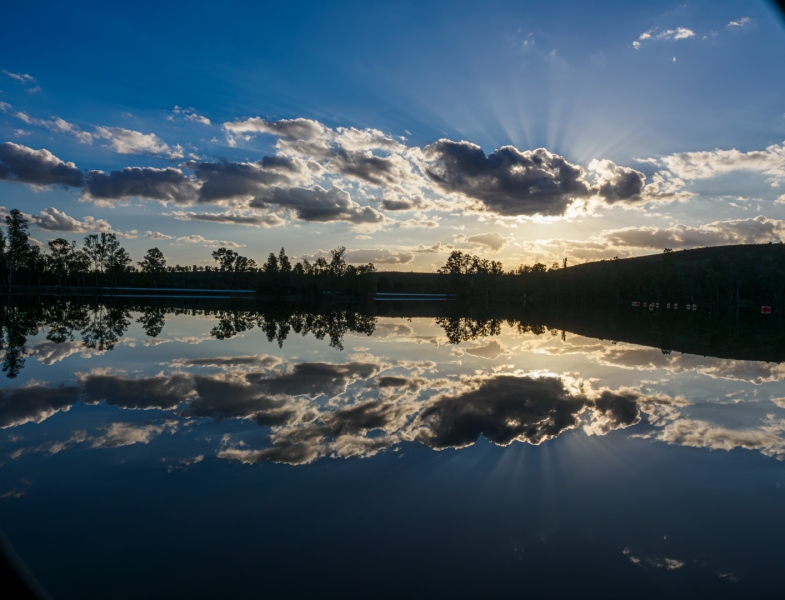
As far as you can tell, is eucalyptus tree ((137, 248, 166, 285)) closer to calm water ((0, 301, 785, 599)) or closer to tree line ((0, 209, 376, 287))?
tree line ((0, 209, 376, 287))

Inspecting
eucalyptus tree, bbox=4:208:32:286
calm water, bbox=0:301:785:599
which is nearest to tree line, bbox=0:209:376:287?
eucalyptus tree, bbox=4:208:32:286

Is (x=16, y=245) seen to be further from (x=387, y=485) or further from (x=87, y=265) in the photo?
(x=387, y=485)

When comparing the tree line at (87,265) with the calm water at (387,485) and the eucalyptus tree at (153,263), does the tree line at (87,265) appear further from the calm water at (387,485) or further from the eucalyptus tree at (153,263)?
the calm water at (387,485)

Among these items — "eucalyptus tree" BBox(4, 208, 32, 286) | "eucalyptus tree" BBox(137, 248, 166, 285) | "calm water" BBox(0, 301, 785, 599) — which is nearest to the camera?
"calm water" BBox(0, 301, 785, 599)

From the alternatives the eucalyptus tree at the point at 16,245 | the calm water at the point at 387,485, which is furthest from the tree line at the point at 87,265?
the calm water at the point at 387,485

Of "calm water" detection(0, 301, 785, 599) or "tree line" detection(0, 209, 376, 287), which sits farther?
"tree line" detection(0, 209, 376, 287)

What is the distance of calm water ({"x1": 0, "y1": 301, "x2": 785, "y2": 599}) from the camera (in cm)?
412

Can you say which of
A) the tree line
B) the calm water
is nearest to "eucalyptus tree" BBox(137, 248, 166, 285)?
the tree line

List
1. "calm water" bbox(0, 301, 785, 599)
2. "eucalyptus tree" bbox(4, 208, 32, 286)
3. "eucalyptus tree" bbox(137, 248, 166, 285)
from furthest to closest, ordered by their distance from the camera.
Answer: "eucalyptus tree" bbox(137, 248, 166, 285), "eucalyptus tree" bbox(4, 208, 32, 286), "calm water" bbox(0, 301, 785, 599)

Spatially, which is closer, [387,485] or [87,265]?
[387,485]

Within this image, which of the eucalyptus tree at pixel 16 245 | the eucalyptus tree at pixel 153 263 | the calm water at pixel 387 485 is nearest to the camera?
the calm water at pixel 387 485

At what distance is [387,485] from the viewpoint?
5883mm

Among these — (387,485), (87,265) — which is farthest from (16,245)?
(387,485)

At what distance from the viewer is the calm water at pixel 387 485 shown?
4121mm
